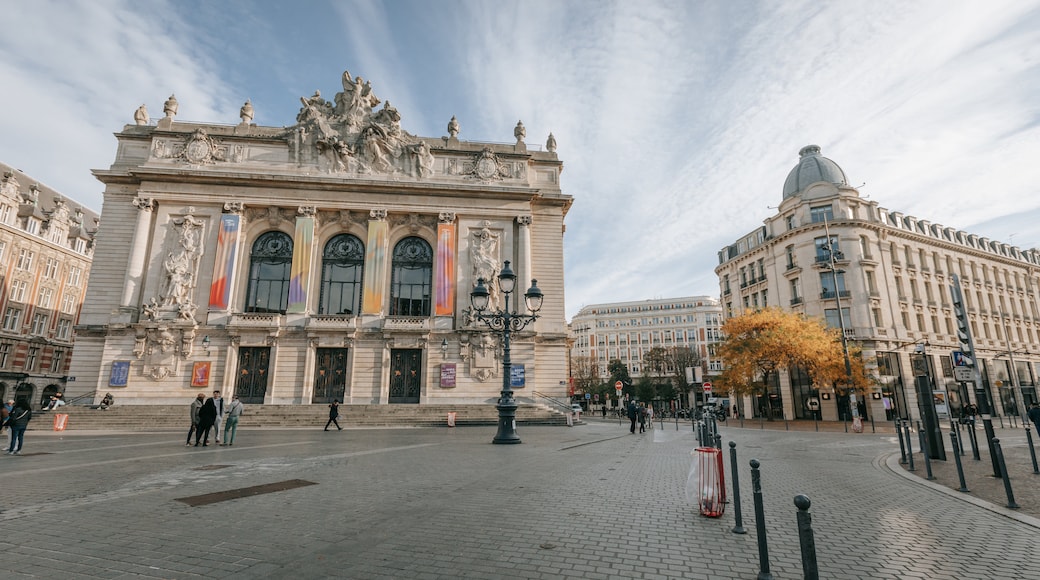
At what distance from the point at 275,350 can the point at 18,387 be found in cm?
3587

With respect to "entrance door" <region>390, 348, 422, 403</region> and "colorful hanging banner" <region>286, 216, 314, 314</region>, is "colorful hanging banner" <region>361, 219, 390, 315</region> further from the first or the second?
"colorful hanging banner" <region>286, 216, 314, 314</region>

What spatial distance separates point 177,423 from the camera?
2398cm

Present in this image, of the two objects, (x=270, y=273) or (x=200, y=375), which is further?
(x=270, y=273)

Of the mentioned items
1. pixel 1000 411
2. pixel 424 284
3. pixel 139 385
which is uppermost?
pixel 424 284

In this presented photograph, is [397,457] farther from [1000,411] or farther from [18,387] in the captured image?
[1000,411]

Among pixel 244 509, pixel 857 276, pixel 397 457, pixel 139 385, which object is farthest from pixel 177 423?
pixel 857 276

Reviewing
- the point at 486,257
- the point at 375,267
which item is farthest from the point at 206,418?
the point at 486,257

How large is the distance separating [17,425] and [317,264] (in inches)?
797

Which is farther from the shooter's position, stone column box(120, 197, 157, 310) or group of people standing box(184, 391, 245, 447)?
stone column box(120, 197, 157, 310)

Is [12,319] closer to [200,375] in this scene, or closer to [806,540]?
[200,375]

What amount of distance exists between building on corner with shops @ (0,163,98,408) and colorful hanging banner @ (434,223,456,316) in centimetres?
3559

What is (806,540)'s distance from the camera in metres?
3.32

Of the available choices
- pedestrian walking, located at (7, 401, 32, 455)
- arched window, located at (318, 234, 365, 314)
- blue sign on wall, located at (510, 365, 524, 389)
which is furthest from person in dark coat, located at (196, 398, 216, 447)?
blue sign on wall, located at (510, 365, 524, 389)

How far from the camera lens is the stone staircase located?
77.5 ft
